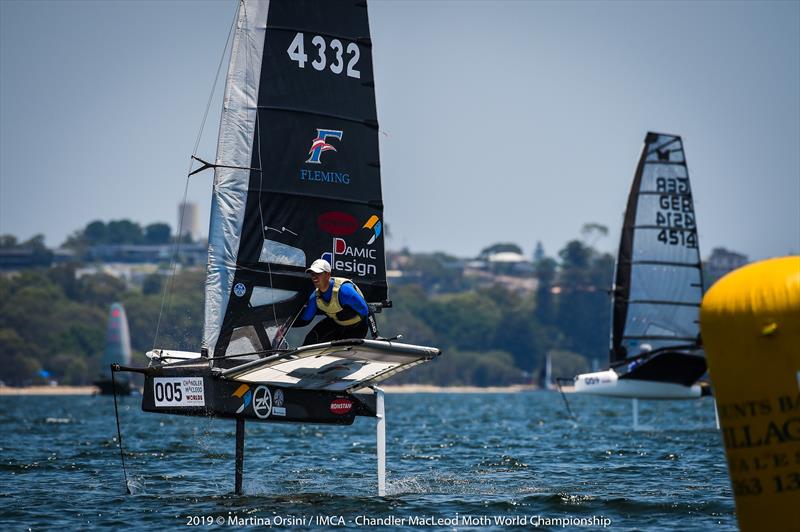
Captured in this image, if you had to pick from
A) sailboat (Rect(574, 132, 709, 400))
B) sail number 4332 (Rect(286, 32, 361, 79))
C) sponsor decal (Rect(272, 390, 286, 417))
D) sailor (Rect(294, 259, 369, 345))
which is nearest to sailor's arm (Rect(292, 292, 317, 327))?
sailor (Rect(294, 259, 369, 345))

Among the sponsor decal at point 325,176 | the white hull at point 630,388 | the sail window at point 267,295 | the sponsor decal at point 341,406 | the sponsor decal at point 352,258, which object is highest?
the sponsor decal at point 325,176

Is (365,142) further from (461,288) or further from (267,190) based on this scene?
(461,288)

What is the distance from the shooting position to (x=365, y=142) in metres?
14.4

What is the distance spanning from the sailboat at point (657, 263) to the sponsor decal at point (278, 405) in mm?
16420

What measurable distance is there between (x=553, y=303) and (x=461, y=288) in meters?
50.7

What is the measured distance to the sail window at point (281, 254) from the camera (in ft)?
44.3

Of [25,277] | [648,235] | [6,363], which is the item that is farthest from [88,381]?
[648,235]

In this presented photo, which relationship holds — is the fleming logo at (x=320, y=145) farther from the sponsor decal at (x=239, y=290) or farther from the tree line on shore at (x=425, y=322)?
the tree line on shore at (x=425, y=322)

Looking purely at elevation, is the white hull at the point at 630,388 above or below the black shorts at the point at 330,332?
below

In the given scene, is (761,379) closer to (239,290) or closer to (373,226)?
(239,290)

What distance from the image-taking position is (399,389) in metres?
118

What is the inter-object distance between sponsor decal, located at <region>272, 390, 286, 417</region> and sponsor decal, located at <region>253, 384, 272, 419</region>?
5 centimetres

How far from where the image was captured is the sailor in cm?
1260

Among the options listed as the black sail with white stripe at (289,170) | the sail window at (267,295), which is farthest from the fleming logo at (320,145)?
the sail window at (267,295)
